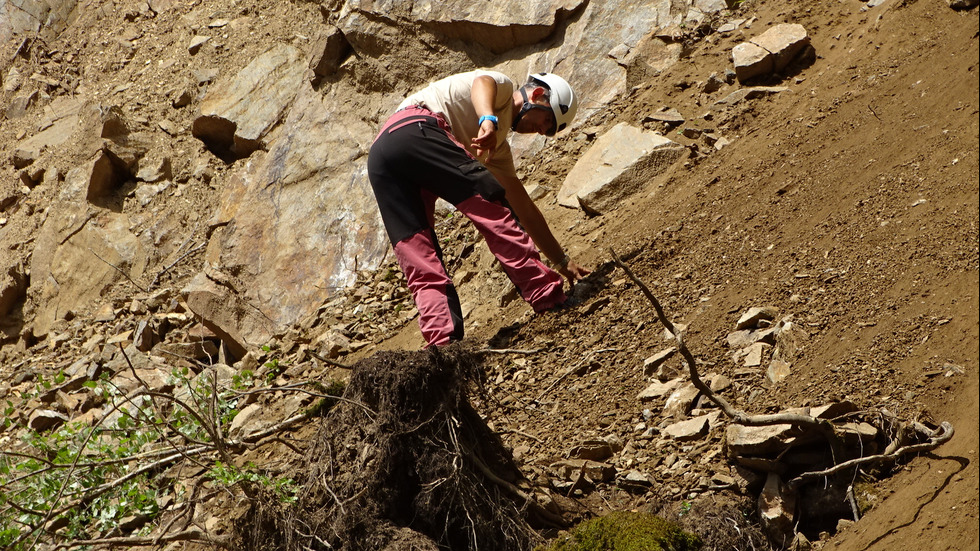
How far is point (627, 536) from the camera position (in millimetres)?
3076

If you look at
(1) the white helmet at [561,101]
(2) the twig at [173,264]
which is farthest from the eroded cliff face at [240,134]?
(1) the white helmet at [561,101]

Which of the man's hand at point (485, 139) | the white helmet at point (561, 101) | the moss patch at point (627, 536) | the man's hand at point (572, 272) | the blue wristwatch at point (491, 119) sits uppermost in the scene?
the blue wristwatch at point (491, 119)

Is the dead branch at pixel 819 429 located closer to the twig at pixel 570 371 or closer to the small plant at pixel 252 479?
the twig at pixel 570 371

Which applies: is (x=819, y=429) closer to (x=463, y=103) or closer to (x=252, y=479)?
(x=252, y=479)

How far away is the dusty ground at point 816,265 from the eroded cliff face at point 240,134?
1.14 metres

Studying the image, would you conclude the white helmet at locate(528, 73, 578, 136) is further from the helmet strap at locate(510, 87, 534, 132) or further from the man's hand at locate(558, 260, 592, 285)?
the man's hand at locate(558, 260, 592, 285)

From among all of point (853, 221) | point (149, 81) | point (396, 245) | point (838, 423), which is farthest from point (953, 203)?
point (149, 81)

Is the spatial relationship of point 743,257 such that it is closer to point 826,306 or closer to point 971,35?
point 826,306

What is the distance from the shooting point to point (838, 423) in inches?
128

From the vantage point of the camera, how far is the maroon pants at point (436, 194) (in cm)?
427

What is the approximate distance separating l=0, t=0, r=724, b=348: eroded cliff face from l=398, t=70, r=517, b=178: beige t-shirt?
234cm

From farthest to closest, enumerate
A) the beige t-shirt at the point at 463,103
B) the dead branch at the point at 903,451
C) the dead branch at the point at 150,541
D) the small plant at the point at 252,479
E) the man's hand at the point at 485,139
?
the beige t-shirt at the point at 463,103
the man's hand at the point at 485,139
the dead branch at the point at 150,541
the small plant at the point at 252,479
the dead branch at the point at 903,451

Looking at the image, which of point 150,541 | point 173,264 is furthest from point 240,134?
point 150,541

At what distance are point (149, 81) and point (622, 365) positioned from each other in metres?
7.59
